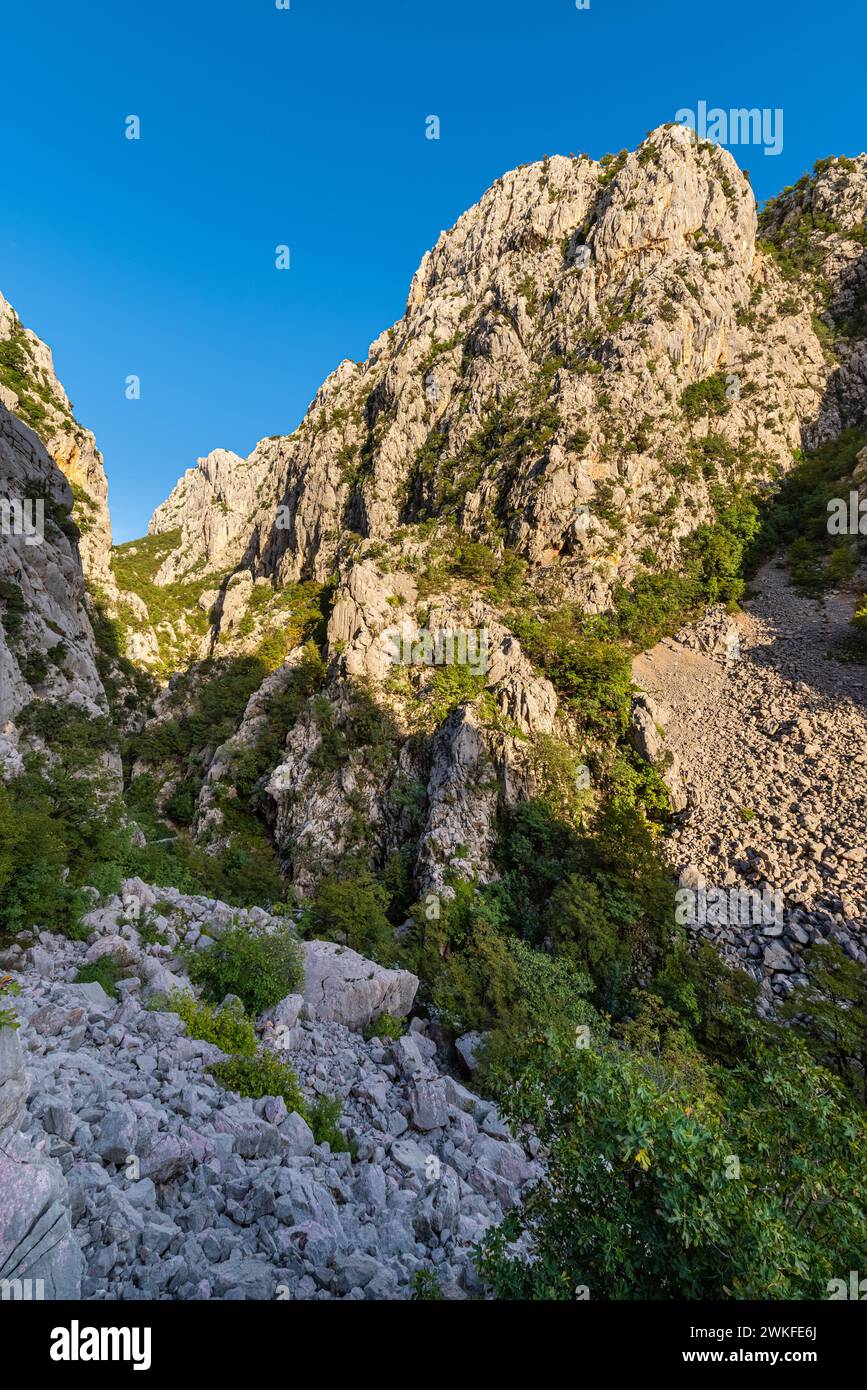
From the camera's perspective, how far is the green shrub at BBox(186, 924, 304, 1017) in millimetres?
9773

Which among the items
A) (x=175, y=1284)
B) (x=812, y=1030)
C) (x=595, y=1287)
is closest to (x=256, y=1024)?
(x=175, y=1284)

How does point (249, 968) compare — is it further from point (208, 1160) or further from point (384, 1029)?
point (208, 1160)

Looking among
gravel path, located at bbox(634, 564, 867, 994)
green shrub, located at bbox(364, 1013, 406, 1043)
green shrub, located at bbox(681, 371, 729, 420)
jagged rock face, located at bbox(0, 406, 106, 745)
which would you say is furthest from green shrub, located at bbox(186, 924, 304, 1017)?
green shrub, located at bbox(681, 371, 729, 420)

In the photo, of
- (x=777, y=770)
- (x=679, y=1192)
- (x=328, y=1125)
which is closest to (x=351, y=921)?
(x=328, y=1125)

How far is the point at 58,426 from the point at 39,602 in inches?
976

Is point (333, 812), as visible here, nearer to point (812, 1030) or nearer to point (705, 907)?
point (705, 907)

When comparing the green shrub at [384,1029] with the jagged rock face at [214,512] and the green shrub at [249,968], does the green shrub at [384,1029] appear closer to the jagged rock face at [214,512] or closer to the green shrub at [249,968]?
the green shrub at [249,968]

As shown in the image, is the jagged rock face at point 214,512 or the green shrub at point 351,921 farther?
the jagged rock face at point 214,512

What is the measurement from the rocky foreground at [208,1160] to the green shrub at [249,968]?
41cm

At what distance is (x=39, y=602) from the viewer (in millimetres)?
26500

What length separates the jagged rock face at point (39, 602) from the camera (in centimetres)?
2358

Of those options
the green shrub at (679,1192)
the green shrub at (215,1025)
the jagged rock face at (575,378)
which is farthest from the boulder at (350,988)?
the jagged rock face at (575,378)

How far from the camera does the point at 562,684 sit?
76.4 ft

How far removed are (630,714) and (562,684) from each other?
3499 mm
